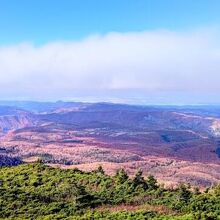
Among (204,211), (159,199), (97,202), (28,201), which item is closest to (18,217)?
(28,201)

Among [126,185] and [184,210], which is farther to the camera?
[126,185]

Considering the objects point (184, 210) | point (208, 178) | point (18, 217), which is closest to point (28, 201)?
point (18, 217)

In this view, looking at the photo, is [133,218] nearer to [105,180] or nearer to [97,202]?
[97,202]

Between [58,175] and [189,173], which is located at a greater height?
[58,175]

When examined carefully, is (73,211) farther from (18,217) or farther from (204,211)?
(204,211)

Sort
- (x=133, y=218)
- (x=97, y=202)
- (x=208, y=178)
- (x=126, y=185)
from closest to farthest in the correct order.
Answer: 1. (x=133, y=218)
2. (x=97, y=202)
3. (x=126, y=185)
4. (x=208, y=178)

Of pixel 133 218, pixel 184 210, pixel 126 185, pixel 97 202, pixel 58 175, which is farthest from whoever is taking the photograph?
pixel 58 175
